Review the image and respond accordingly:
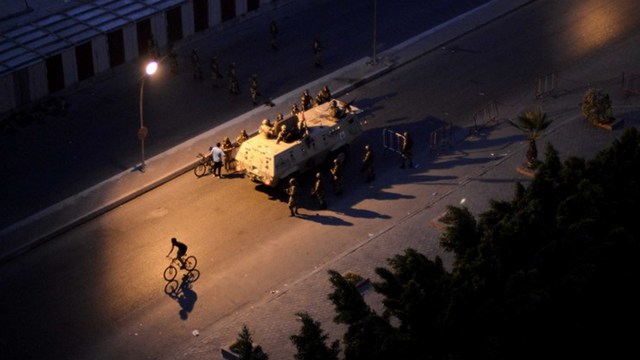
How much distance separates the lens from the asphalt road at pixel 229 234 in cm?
3641

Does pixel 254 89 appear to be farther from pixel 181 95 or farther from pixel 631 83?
pixel 631 83

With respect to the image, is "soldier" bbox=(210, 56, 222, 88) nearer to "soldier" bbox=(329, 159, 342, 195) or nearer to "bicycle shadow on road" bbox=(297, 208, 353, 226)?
"soldier" bbox=(329, 159, 342, 195)

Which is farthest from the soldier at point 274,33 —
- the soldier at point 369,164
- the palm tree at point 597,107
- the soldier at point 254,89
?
the palm tree at point 597,107

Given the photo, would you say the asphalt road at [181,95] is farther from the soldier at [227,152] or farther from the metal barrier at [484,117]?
the metal barrier at [484,117]

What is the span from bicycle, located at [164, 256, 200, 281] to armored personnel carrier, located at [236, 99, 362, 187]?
16.8 feet

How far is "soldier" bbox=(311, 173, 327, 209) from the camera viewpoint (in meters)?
41.5

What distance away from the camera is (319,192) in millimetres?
41688

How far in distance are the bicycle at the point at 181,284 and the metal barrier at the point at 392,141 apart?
11447 millimetres

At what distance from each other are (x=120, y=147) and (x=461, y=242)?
19.6 meters

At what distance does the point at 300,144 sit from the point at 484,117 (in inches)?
382

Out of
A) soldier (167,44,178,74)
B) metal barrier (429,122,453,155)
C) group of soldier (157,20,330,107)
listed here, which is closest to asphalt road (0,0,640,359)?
metal barrier (429,122,453,155)

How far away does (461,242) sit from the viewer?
32656 millimetres

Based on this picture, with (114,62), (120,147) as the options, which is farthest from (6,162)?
(114,62)

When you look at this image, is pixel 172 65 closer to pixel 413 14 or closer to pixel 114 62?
pixel 114 62
